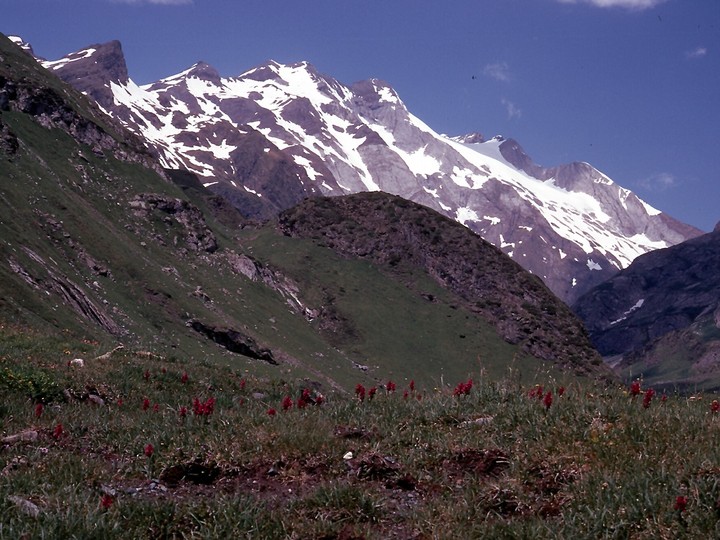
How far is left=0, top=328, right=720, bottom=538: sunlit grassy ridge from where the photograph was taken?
633 centimetres

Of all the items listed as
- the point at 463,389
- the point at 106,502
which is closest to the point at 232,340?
the point at 463,389

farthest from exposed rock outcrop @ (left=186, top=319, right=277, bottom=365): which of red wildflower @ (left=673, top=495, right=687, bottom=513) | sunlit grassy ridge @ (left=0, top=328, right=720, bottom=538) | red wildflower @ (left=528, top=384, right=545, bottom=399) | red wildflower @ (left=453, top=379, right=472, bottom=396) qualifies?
red wildflower @ (left=673, top=495, right=687, bottom=513)

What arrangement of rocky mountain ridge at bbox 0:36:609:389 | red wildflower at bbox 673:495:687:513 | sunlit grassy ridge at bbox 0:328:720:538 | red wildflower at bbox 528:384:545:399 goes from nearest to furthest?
red wildflower at bbox 673:495:687:513 < sunlit grassy ridge at bbox 0:328:720:538 < red wildflower at bbox 528:384:545:399 < rocky mountain ridge at bbox 0:36:609:389

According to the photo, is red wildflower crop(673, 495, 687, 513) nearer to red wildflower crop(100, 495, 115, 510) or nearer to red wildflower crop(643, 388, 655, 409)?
red wildflower crop(643, 388, 655, 409)

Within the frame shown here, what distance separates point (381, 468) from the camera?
801 centimetres

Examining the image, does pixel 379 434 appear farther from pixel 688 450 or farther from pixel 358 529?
pixel 688 450

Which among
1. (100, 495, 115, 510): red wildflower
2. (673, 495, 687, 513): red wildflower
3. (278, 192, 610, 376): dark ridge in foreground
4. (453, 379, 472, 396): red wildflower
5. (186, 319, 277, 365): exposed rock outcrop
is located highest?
(278, 192, 610, 376): dark ridge in foreground

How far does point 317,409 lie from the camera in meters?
10.5

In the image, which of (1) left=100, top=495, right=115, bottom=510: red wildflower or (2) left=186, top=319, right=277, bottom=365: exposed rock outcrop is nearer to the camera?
(1) left=100, top=495, right=115, bottom=510: red wildflower

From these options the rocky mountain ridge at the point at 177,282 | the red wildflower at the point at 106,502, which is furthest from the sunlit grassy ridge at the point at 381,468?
the rocky mountain ridge at the point at 177,282

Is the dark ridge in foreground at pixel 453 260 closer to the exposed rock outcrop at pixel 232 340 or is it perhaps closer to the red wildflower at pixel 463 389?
the exposed rock outcrop at pixel 232 340

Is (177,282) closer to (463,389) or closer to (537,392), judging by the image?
(463,389)

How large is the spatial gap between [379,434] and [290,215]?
157m

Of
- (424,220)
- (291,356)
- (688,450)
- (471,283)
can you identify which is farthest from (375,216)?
(688,450)
